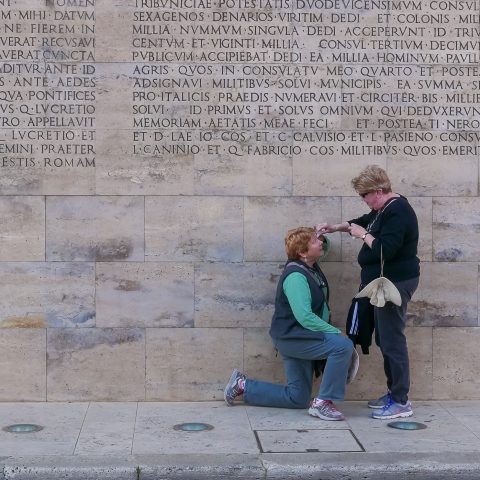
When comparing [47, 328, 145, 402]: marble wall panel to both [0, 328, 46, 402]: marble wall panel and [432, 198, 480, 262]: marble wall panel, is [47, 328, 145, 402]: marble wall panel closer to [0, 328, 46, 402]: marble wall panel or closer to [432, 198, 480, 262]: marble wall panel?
[0, 328, 46, 402]: marble wall panel

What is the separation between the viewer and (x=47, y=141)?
8.31m

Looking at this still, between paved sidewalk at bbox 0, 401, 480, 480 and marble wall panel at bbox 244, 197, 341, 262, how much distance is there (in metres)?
1.34

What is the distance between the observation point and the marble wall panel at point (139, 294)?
8312mm

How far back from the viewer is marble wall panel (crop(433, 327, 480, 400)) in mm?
8438

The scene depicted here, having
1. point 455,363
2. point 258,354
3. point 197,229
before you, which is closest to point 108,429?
point 258,354

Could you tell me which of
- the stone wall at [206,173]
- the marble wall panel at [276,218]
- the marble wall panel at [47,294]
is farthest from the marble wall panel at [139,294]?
the marble wall panel at [276,218]

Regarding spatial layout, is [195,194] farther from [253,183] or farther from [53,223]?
[53,223]

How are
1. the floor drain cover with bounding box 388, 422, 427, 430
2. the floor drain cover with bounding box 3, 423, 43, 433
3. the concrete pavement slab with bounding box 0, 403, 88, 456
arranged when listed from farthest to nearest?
the floor drain cover with bounding box 388, 422, 427, 430, the floor drain cover with bounding box 3, 423, 43, 433, the concrete pavement slab with bounding box 0, 403, 88, 456

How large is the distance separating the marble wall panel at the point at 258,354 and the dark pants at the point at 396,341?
40.9 inches

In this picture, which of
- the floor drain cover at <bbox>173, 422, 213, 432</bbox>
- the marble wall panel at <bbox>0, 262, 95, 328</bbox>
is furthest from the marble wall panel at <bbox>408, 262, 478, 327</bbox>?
the marble wall panel at <bbox>0, 262, 95, 328</bbox>

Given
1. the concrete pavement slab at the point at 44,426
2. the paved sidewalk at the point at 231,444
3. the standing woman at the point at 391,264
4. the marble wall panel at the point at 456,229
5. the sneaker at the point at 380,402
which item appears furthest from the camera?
the marble wall panel at the point at 456,229

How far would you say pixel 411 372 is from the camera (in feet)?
27.6

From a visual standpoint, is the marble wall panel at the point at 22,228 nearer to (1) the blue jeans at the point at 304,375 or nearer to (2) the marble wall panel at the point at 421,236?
(1) the blue jeans at the point at 304,375

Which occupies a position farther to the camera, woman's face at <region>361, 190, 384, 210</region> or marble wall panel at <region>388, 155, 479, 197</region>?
marble wall panel at <region>388, 155, 479, 197</region>
